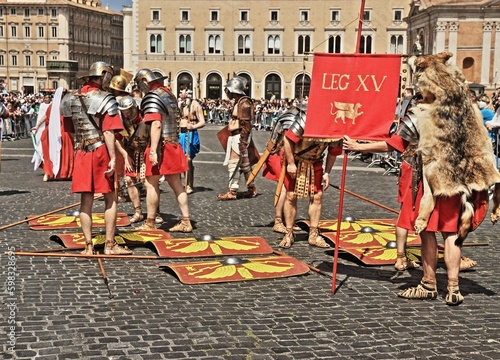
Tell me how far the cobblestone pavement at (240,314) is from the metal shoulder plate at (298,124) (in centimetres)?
121

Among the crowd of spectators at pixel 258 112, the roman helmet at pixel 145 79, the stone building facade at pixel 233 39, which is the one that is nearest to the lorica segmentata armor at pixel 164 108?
the roman helmet at pixel 145 79

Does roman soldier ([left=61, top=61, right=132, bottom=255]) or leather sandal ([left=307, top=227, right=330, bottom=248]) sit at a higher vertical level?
roman soldier ([left=61, top=61, right=132, bottom=255])

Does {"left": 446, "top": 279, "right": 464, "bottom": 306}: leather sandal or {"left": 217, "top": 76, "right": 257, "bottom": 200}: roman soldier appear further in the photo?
{"left": 217, "top": 76, "right": 257, "bottom": 200}: roman soldier

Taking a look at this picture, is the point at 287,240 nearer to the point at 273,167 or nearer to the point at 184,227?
the point at 184,227

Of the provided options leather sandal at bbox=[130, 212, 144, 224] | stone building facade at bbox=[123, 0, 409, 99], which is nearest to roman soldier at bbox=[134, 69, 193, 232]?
leather sandal at bbox=[130, 212, 144, 224]

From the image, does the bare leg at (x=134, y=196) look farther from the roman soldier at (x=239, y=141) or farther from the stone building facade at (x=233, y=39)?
the stone building facade at (x=233, y=39)

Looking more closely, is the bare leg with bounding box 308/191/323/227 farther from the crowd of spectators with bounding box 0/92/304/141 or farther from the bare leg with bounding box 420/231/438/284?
the crowd of spectators with bounding box 0/92/304/141

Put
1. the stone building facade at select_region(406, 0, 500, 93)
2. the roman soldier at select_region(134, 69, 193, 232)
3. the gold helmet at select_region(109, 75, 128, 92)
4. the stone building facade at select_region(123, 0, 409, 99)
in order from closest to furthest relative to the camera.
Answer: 1. the roman soldier at select_region(134, 69, 193, 232)
2. the gold helmet at select_region(109, 75, 128, 92)
3. the stone building facade at select_region(406, 0, 500, 93)
4. the stone building facade at select_region(123, 0, 409, 99)

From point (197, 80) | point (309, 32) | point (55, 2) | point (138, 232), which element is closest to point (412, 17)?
point (309, 32)

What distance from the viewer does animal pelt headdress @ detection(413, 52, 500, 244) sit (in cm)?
602

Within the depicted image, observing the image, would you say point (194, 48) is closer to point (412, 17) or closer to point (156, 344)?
point (412, 17)

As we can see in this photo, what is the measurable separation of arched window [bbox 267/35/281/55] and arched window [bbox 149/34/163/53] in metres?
9.95

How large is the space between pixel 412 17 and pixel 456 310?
60704 millimetres

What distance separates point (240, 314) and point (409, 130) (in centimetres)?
198
